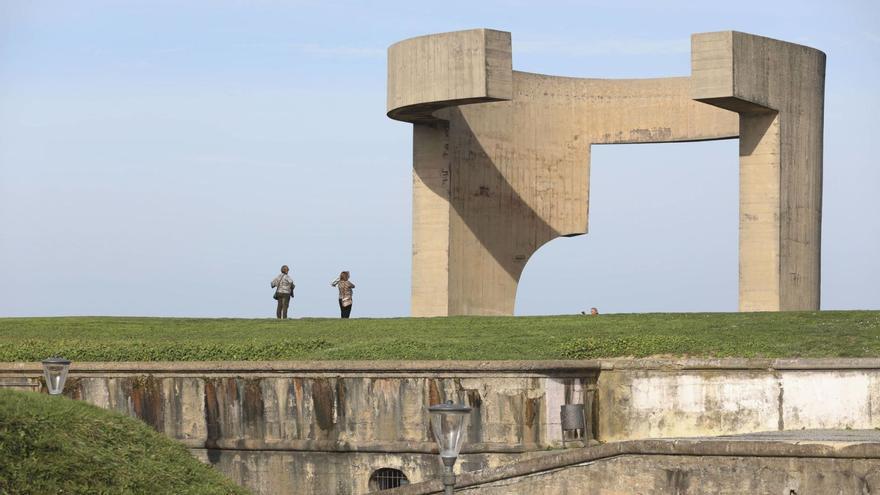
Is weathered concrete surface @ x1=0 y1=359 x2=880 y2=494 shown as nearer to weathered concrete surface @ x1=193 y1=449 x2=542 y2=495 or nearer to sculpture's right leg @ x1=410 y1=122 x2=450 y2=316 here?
weathered concrete surface @ x1=193 y1=449 x2=542 y2=495

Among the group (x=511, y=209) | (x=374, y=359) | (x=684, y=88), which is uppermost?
(x=684, y=88)

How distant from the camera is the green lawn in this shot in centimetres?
1959

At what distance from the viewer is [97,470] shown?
45.2 ft

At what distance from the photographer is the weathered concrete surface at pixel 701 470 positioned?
14359 millimetres

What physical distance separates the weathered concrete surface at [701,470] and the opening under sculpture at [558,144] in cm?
1073

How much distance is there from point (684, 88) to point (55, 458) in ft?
65.2

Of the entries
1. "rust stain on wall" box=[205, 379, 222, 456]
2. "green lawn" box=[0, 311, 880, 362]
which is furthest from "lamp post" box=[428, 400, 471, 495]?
"rust stain on wall" box=[205, 379, 222, 456]

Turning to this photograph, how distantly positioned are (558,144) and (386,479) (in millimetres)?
13618

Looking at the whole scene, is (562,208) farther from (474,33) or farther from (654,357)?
(654,357)

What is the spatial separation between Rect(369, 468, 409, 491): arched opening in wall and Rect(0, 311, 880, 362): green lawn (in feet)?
5.04

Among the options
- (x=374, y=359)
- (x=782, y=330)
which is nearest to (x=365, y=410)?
(x=374, y=359)

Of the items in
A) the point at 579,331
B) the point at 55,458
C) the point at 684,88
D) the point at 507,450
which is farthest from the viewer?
the point at 684,88

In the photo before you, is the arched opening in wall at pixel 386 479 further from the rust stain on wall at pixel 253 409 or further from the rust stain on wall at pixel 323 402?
the rust stain on wall at pixel 253 409

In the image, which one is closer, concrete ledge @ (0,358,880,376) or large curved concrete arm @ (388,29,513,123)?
concrete ledge @ (0,358,880,376)
